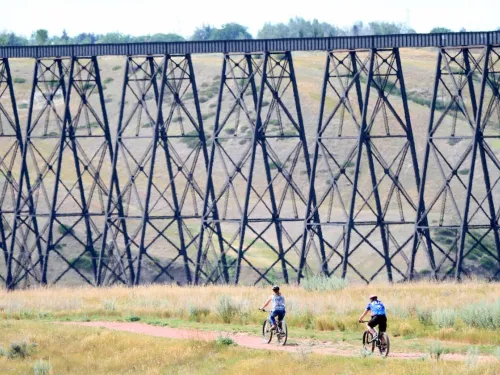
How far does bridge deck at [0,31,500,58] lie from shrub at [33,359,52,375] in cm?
1581

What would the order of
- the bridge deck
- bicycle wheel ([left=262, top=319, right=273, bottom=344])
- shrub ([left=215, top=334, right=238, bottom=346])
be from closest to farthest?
shrub ([left=215, top=334, right=238, bottom=346]), bicycle wheel ([left=262, top=319, right=273, bottom=344]), the bridge deck

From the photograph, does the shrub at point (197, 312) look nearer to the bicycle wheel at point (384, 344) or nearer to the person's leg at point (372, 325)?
the person's leg at point (372, 325)

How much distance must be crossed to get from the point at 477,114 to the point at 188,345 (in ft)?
46.6

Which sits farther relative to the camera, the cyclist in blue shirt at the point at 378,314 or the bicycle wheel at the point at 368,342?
the bicycle wheel at the point at 368,342

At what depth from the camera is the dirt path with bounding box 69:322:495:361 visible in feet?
76.0

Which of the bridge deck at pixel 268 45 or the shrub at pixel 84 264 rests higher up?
the bridge deck at pixel 268 45

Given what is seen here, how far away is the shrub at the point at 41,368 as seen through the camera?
2450 cm

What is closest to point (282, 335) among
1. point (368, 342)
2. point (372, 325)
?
point (368, 342)

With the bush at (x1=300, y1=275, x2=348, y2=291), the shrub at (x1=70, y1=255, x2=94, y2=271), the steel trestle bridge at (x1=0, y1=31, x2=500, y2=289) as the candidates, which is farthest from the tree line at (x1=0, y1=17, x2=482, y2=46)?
the bush at (x1=300, y1=275, x2=348, y2=291)

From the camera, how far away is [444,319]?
25.7 metres

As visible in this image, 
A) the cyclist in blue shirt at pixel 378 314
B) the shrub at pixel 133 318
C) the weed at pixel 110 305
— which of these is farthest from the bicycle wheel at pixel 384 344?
the weed at pixel 110 305

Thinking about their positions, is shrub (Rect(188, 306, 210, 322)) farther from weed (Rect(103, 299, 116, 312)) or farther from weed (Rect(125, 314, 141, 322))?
weed (Rect(103, 299, 116, 312))

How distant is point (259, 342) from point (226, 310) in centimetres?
336

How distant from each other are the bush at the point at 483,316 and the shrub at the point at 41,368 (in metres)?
8.24
